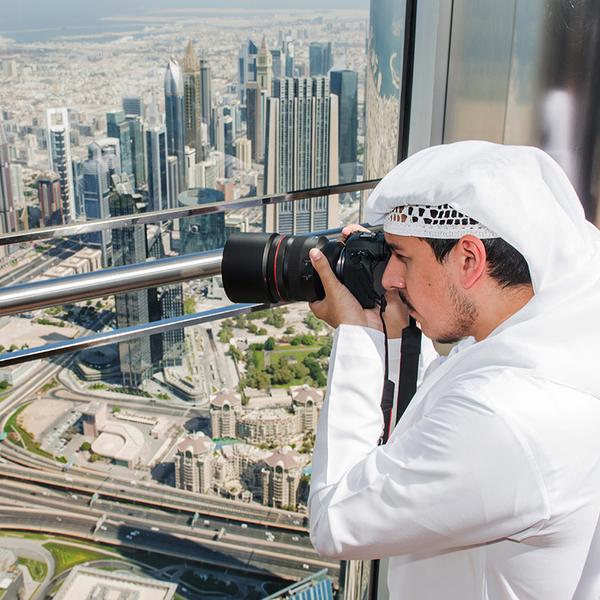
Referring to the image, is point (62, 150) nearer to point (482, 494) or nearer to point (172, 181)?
point (172, 181)

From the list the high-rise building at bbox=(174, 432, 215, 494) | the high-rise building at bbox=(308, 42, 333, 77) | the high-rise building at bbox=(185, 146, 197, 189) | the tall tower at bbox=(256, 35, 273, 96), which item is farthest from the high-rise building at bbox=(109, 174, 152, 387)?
the high-rise building at bbox=(308, 42, 333, 77)

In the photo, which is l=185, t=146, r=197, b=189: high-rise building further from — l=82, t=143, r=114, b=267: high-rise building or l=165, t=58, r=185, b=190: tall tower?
l=82, t=143, r=114, b=267: high-rise building

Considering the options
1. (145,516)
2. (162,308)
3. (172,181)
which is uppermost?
(172,181)

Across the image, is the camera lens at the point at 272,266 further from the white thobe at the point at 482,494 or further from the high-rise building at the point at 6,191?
the high-rise building at the point at 6,191

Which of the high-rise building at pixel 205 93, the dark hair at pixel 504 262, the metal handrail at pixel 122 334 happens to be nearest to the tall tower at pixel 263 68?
the high-rise building at pixel 205 93

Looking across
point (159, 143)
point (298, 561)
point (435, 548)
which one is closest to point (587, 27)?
point (159, 143)

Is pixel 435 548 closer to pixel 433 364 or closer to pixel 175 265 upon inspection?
pixel 433 364

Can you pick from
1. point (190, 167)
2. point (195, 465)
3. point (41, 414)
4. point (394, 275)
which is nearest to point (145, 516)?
point (195, 465)
